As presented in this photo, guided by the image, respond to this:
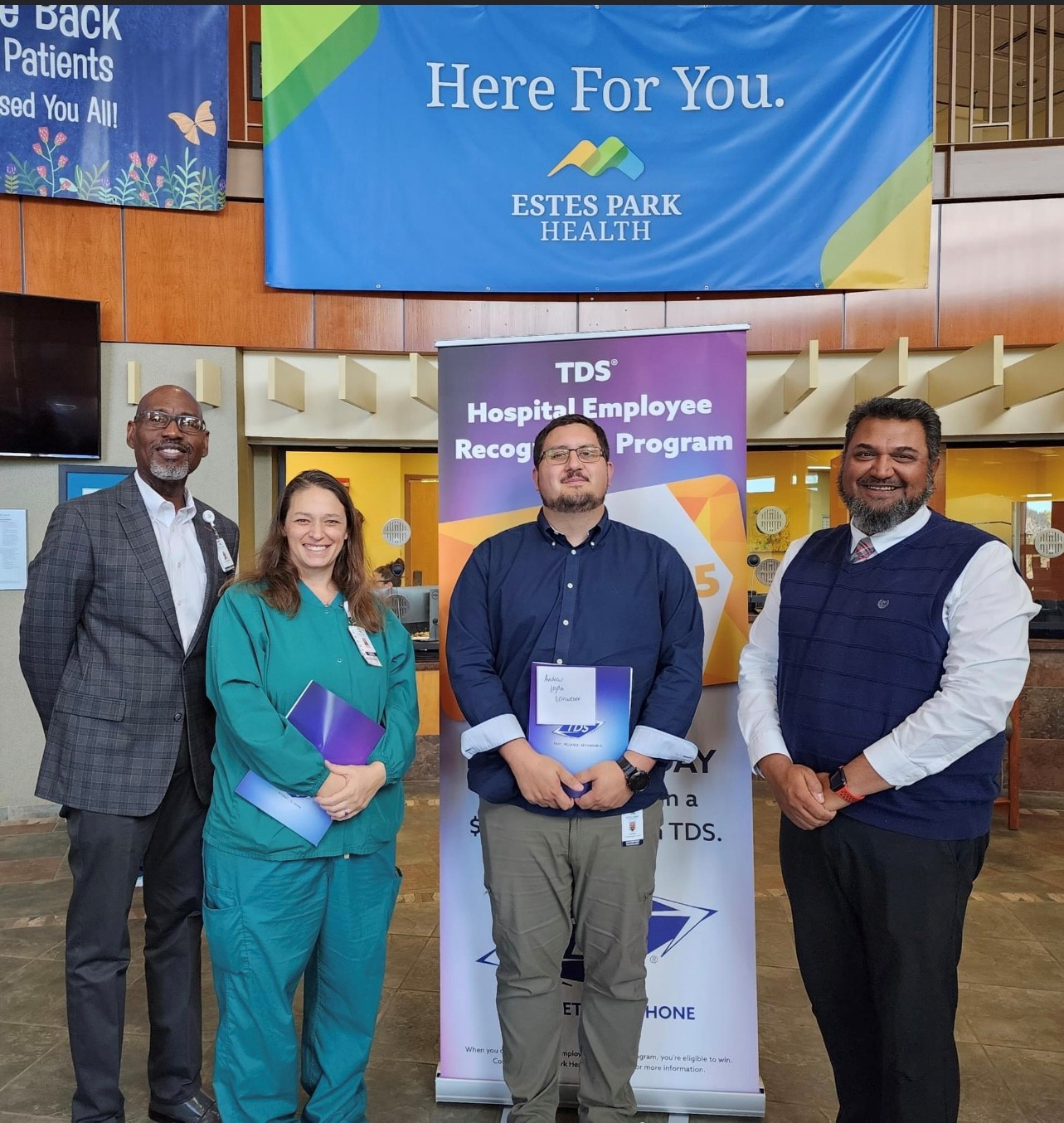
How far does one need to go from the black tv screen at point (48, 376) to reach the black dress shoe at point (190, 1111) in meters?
3.83

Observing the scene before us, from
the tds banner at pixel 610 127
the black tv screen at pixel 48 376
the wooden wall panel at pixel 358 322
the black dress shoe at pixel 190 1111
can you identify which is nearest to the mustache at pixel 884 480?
the black dress shoe at pixel 190 1111

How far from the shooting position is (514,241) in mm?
4867

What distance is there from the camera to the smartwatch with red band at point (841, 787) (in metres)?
1.80

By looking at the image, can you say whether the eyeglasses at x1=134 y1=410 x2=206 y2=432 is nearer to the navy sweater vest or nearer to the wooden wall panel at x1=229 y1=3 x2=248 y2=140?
the navy sweater vest

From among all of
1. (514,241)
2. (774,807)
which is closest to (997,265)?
(514,241)

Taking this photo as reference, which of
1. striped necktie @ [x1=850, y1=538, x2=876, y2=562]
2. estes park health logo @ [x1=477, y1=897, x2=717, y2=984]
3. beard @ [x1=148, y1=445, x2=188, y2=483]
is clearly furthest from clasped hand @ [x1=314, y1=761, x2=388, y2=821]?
striped necktie @ [x1=850, y1=538, x2=876, y2=562]

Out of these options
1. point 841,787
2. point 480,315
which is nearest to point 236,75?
point 480,315

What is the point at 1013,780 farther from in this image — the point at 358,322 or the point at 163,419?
the point at 163,419

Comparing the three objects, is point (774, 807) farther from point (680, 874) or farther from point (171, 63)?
point (171, 63)

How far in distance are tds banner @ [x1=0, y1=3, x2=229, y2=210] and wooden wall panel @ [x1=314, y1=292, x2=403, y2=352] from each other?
0.85 metres

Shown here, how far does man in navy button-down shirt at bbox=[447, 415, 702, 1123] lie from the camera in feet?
6.71

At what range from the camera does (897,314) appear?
16.9 feet

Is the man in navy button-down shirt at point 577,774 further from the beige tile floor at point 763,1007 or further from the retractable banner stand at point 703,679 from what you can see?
the beige tile floor at point 763,1007

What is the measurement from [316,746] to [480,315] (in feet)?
12.4
